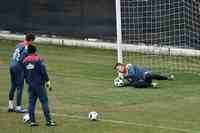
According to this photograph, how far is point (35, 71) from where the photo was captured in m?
15.5

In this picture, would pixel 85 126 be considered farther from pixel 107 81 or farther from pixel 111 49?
pixel 111 49

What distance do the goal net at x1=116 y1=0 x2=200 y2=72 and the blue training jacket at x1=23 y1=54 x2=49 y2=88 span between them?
411 inches

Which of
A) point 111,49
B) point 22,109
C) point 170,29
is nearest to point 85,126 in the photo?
point 22,109

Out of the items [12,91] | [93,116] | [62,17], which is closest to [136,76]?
[12,91]

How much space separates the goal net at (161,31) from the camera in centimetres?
2612

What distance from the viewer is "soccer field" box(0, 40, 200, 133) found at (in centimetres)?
1548

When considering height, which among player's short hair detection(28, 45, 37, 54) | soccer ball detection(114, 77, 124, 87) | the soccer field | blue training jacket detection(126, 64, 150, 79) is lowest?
the soccer field

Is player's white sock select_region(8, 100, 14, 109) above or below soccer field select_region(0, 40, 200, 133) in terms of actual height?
above

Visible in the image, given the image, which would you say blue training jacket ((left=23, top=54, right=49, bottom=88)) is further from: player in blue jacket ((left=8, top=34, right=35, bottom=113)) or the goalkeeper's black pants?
the goalkeeper's black pants

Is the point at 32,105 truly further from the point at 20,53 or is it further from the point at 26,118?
the point at 20,53

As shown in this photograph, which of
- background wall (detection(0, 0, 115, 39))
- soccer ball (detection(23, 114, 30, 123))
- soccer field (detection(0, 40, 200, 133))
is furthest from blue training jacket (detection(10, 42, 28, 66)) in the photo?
background wall (detection(0, 0, 115, 39))

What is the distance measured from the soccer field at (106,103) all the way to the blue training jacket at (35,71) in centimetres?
91

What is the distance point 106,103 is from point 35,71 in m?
3.28

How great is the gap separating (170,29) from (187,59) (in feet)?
4.06
